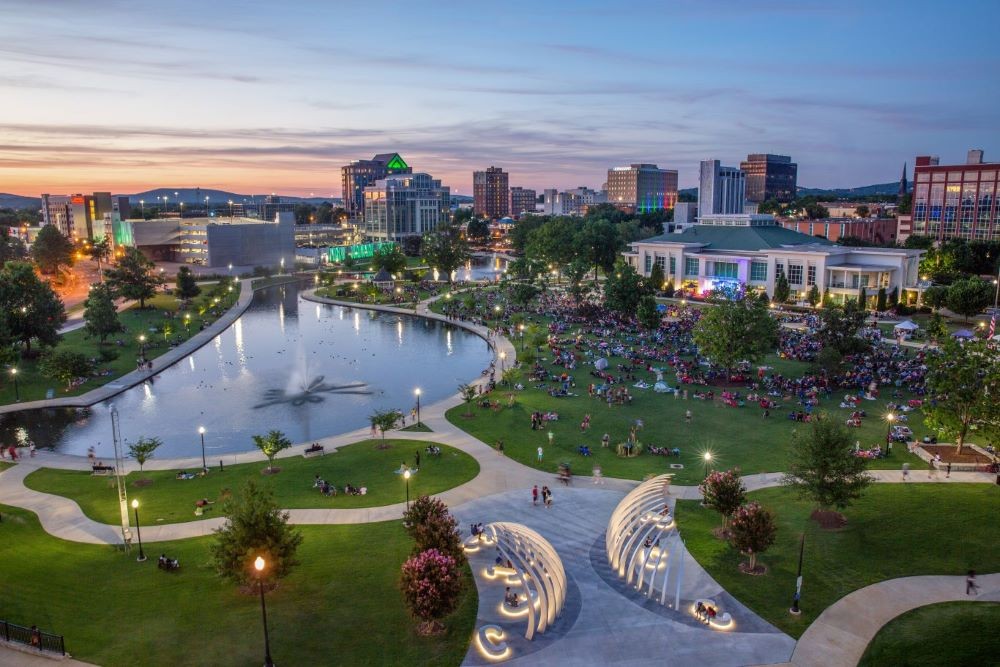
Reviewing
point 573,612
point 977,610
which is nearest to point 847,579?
point 977,610

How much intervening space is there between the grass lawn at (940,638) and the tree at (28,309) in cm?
6580

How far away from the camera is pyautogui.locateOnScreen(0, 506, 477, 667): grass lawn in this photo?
21922mm

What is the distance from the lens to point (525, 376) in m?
58.2

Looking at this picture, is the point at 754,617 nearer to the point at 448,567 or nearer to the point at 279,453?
the point at 448,567

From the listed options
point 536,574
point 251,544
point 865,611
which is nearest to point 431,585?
point 536,574

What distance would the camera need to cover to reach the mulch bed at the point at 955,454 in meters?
36.2

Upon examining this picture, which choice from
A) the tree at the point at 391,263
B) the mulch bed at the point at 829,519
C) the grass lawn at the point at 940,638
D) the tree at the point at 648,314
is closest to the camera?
the grass lawn at the point at 940,638

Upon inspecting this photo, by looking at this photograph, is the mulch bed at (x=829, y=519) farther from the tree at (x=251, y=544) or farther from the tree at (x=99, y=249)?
the tree at (x=99, y=249)

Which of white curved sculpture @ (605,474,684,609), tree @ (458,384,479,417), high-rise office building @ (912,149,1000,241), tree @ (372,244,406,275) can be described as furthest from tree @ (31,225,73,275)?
high-rise office building @ (912,149,1000,241)

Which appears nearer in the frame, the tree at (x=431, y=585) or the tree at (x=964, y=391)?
the tree at (x=431, y=585)

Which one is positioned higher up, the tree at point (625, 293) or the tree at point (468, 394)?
the tree at point (625, 293)

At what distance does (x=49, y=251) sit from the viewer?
126 meters

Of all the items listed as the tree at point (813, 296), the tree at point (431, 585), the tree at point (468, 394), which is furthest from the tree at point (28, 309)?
the tree at point (813, 296)

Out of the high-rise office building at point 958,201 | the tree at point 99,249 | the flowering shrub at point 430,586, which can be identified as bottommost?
the flowering shrub at point 430,586
